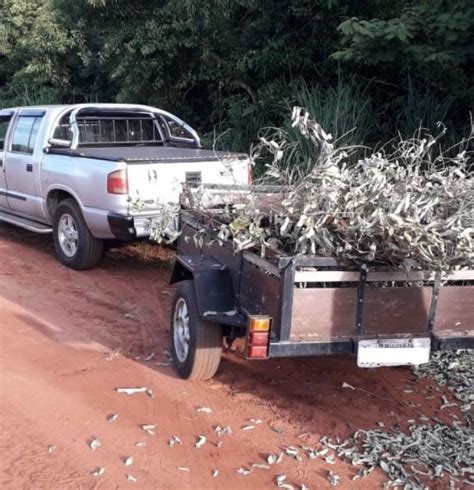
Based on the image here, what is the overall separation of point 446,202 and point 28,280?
4586mm

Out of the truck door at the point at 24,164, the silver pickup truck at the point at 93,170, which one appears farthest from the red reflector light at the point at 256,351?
the truck door at the point at 24,164

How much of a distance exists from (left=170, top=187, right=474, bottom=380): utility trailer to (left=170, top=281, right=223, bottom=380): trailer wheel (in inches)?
6.7

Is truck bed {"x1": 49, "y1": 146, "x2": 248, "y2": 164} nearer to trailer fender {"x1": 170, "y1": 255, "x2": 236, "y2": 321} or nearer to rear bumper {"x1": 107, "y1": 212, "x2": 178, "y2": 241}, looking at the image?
rear bumper {"x1": 107, "y1": 212, "x2": 178, "y2": 241}

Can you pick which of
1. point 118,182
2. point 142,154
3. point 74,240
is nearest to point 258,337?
point 118,182

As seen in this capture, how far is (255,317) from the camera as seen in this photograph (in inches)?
136

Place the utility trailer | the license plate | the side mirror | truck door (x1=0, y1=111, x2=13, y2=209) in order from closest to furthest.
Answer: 1. the utility trailer
2. the license plate
3. the side mirror
4. truck door (x1=0, y1=111, x2=13, y2=209)

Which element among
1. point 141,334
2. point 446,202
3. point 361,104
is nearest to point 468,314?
point 446,202

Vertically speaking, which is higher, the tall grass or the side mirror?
the tall grass

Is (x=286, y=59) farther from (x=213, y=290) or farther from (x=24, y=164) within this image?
(x=213, y=290)

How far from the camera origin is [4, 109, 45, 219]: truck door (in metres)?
7.70

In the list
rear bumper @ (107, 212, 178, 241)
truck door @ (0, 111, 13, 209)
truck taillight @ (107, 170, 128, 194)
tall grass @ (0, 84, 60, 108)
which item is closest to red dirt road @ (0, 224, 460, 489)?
Result: rear bumper @ (107, 212, 178, 241)

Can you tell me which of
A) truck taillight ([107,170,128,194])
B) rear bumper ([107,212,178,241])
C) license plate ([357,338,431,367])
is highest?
truck taillight ([107,170,128,194])

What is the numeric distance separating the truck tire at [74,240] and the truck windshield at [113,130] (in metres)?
0.97

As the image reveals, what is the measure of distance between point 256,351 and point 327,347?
414 mm
